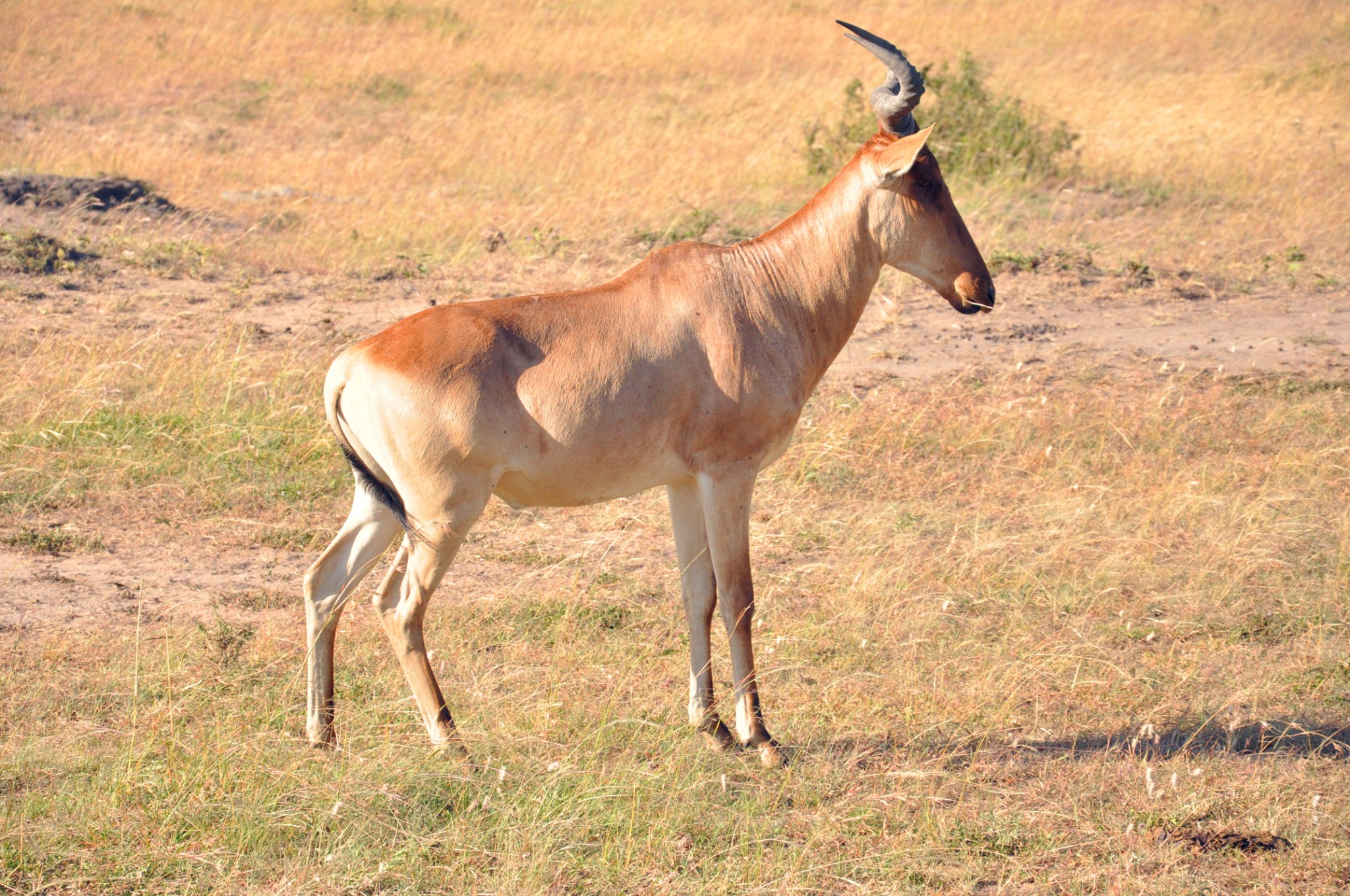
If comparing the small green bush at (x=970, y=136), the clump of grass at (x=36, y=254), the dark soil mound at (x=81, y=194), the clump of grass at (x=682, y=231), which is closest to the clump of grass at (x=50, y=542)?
the clump of grass at (x=36, y=254)

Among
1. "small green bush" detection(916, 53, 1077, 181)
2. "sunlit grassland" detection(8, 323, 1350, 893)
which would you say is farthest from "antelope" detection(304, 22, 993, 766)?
"small green bush" detection(916, 53, 1077, 181)

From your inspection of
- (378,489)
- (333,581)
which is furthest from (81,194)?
(378,489)

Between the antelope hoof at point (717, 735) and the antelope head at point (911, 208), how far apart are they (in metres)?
1.96

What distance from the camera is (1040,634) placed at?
230 inches

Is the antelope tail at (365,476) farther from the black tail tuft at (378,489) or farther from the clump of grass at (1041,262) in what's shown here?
the clump of grass at (1041,262)

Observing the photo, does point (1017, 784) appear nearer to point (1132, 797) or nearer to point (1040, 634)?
point (1132, 797)

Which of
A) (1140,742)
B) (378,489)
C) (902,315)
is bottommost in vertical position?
(902,315)

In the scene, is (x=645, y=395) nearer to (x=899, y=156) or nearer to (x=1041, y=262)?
(x=899, y=156)

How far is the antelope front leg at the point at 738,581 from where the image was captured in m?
4.69

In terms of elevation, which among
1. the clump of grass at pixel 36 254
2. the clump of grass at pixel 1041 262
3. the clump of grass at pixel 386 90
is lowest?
the clump of grass at pixel 386 90

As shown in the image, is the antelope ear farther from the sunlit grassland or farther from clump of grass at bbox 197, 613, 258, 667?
clump of grass at bbox 197, 613, 258, 667

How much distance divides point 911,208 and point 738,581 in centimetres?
165

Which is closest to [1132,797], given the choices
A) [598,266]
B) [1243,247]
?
[598,266]

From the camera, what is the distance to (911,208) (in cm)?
503
